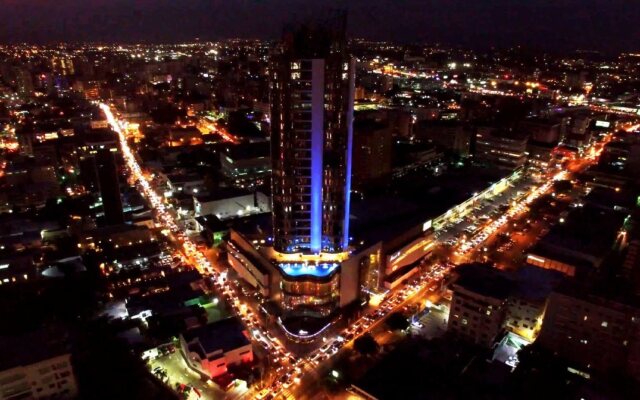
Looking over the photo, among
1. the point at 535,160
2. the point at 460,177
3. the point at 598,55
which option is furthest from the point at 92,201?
the point at 598,55

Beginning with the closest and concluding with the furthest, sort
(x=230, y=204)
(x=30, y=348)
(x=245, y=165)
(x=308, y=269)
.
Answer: (x=30, y=348) < (x=308, y=269) < (x=230, y=204) < (x=245, y=165)

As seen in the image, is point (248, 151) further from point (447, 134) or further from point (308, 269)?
point (308, 269)

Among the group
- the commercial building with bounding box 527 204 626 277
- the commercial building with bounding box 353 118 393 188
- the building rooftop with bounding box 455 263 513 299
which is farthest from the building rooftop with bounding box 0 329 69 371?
the commercial building with bounding box 353 118 393 188

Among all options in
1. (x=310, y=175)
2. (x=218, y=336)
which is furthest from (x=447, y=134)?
(x=218, y=336)

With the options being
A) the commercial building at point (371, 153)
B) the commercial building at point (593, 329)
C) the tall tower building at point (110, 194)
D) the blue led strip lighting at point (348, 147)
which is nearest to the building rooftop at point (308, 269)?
the blue led strip lighting at point (348, 147)

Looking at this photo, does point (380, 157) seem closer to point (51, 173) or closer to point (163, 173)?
point (163, 173)

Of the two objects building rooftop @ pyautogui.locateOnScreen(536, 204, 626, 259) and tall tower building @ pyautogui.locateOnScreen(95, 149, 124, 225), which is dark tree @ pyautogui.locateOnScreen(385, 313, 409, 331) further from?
tall tower building @ pyautogui.locateOnScreen(95, 149, 124, 225)
